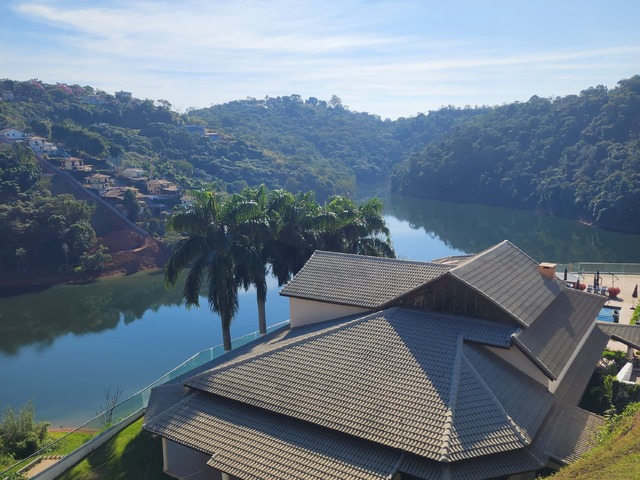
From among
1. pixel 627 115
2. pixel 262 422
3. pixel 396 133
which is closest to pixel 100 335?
pixel 262 422

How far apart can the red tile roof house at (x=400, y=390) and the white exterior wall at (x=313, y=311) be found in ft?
0.20

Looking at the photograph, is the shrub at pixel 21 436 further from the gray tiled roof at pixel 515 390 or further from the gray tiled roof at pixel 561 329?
the gray tiled roof at pixel 561 329

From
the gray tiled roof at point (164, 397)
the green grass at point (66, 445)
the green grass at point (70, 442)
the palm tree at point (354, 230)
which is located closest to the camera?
the gray tiled roof at point (164, 397)

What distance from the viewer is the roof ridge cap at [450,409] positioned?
42.4ft

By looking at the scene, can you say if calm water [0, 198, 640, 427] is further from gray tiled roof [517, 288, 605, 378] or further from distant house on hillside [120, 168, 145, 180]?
distant house on hillside [120, 168, 145, 180]

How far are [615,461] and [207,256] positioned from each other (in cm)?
1836

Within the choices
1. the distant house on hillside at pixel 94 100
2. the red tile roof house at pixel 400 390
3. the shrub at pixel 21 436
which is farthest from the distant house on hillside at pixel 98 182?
the distant house on hillside at pixel 94 100

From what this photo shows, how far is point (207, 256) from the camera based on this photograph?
25.3 m

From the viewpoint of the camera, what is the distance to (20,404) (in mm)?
28234

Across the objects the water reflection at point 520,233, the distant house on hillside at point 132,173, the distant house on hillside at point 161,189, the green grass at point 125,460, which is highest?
the distant house on hillside at point 132,173

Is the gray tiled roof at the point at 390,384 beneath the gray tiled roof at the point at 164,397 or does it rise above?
above

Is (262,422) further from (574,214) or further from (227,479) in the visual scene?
(574,214)

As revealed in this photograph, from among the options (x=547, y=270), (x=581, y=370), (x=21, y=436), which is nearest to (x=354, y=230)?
(x=547, y=270)

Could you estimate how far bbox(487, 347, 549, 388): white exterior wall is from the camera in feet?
A: 57.1
